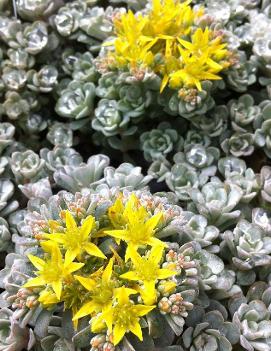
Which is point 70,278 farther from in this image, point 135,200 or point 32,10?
point 32,10

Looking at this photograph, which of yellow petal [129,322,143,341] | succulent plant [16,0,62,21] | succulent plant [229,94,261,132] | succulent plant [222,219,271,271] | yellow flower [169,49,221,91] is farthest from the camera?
succulent plant [16,0,62,21]

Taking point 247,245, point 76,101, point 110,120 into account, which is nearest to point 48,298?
point 247,245

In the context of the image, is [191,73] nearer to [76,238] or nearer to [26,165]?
[26,165]

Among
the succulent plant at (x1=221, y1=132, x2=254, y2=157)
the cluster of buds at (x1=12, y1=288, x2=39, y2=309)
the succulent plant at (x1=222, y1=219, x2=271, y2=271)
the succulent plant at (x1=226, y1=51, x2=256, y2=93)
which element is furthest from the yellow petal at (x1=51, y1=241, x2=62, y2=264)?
the succulent plant at (x1=226, y1=51, x2=256, y2=93)

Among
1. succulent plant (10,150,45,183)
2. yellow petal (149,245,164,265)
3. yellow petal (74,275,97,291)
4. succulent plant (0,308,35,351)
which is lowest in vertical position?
succulent plant (0,308,35,351)

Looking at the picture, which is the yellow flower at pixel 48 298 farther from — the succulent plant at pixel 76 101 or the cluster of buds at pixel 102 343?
the succulent plant at pixel 76 101

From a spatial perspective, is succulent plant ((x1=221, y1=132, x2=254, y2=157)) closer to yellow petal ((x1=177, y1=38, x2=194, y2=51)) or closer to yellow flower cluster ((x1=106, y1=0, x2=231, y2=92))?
yellow flower cluster ((x1=106, y1=0, x2=231, y2=92))

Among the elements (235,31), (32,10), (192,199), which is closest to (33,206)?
(192,199)

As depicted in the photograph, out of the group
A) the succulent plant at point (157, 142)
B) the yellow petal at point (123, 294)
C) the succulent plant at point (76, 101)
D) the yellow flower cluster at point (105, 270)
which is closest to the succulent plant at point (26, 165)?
the succulent plant at point (76, 101)
